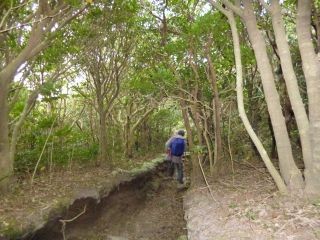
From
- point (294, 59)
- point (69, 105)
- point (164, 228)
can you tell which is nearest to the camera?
point (164, 228)

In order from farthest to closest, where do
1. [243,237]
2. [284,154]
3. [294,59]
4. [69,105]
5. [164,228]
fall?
[69,105], [294,59], [164,228], [284,154], [243,237]

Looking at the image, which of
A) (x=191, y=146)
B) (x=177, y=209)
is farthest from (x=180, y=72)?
(x=177, y=209)

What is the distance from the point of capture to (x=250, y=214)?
6703 millimetres

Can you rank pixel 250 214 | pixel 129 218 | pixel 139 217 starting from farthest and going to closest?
pixel 139 217 < pixel 129 218 < pixel 250 214

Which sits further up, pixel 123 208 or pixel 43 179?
pixel 43 179

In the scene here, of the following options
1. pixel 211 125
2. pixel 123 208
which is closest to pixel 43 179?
pixel 123 208

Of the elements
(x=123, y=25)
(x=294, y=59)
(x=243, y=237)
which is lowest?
(x=243, y=237)

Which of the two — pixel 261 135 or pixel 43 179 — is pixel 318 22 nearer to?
pixel 261 135

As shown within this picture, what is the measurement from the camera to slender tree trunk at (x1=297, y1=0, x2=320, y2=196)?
6.21 m

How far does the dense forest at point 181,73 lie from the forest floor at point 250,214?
469 mm

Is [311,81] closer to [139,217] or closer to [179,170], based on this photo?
[139,217]

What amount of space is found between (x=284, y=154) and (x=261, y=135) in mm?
7830

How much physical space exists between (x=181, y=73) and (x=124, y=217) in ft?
14.6

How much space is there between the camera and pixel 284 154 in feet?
22.5
